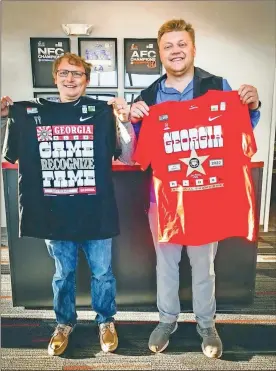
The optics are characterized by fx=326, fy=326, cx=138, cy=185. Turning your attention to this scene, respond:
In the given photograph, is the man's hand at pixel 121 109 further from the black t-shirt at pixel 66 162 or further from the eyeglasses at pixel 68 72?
the eyeglasses at pixel 68 72

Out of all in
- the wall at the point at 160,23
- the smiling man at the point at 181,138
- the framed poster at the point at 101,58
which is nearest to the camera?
the smiling man at the point at 181,138

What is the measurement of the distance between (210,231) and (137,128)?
0.48 metres

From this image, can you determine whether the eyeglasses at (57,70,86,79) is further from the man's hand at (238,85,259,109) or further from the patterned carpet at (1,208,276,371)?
the patterned carpet at (1,208,276,371)

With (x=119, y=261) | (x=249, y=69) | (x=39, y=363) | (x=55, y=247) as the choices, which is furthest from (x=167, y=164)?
(x=249, y=69)

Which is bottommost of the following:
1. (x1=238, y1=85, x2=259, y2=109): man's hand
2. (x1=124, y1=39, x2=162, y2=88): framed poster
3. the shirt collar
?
(x1=238, y1=85, x2=259, y2=109): man's hand

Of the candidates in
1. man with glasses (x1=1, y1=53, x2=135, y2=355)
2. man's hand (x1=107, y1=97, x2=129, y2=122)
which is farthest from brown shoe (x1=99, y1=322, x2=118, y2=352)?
man's hand (x1=107, y1=97, x2=129, y2=122)

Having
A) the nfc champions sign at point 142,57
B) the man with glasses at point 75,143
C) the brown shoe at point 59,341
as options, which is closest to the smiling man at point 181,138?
the man with glasses at point 75,143

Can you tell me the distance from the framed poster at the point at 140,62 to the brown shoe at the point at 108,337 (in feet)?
5.67

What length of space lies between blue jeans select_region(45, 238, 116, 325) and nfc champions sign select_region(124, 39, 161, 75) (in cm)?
154

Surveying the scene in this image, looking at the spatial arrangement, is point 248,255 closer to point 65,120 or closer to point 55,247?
point 55,247

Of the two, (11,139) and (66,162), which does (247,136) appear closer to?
(66,162)

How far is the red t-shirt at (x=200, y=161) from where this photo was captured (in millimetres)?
1198

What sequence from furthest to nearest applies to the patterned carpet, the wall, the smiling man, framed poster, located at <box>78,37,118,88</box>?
framed poster, located at <box>78,37,118,88</box> → the wall → the patterned carpet → the smiling man

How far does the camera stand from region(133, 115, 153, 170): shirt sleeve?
4.00 ft
